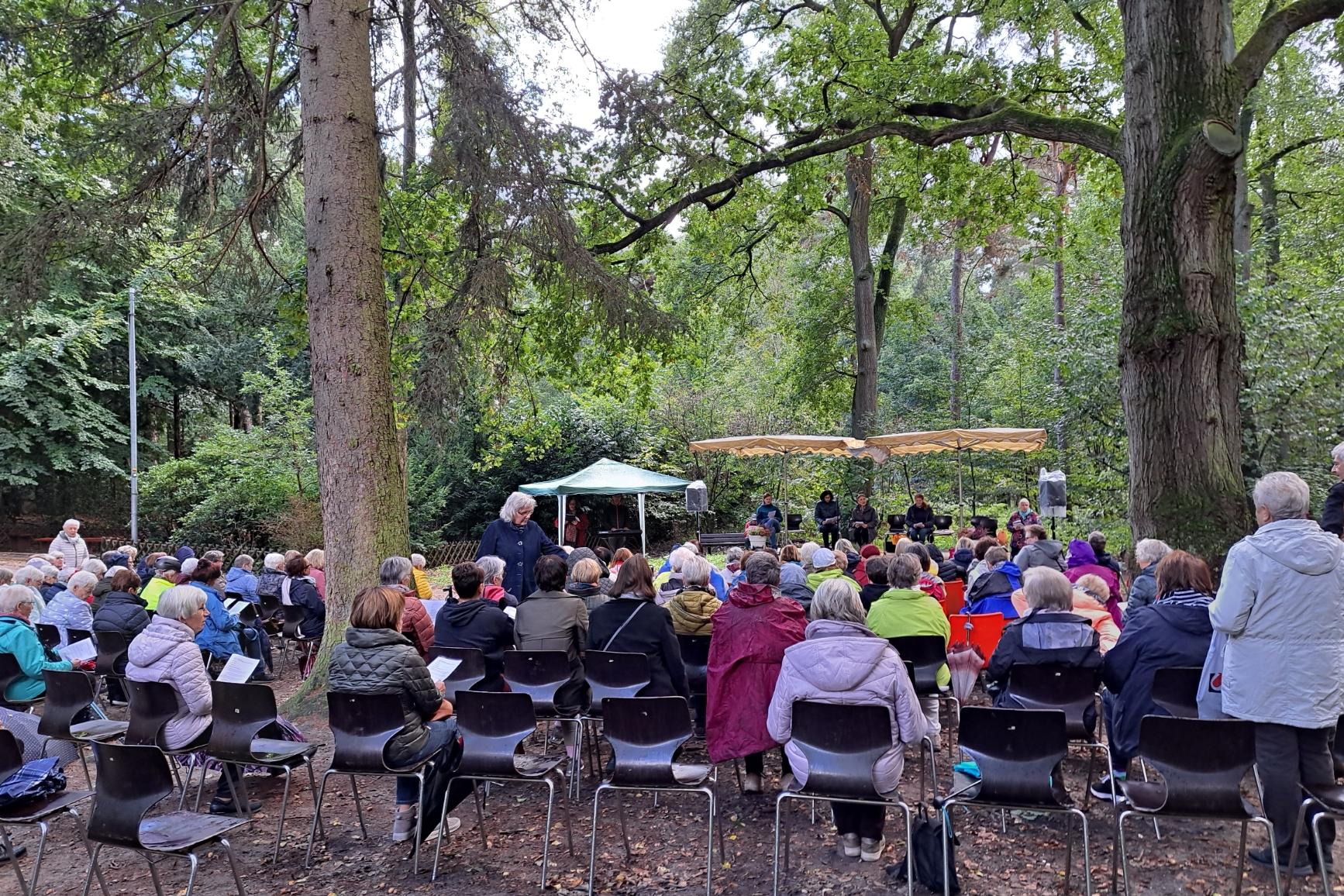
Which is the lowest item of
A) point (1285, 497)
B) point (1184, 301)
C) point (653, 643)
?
point (653, 643)

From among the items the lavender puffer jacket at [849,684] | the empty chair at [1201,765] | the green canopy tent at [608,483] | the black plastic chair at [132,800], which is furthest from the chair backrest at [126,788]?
the green canopy tent at [608,483]

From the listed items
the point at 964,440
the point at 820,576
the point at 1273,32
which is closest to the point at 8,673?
the point at 820,576

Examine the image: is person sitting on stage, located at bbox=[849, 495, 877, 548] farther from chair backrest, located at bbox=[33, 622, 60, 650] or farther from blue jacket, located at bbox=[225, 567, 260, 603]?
chair backrest, located at bbox=[33, 622, 60, 650]

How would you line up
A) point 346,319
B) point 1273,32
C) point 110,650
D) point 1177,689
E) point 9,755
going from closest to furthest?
1. point 9,755
2. point 1177,689
3. point 110,650
4. point 346,319
5. point 1273,32

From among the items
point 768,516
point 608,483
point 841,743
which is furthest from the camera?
point 768,516

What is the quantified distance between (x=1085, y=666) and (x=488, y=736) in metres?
2.91

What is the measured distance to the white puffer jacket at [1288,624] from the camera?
347cm

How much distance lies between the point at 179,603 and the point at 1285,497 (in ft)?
17.2

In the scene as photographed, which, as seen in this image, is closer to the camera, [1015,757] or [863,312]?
[1015,757]

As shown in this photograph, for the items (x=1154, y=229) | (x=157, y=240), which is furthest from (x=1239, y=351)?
(x=157, y=240)

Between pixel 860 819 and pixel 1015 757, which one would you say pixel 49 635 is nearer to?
pixel 860 819

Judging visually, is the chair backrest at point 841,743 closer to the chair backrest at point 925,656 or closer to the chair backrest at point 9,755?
the chair backrest at point 925,656

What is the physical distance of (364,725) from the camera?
4023 mm

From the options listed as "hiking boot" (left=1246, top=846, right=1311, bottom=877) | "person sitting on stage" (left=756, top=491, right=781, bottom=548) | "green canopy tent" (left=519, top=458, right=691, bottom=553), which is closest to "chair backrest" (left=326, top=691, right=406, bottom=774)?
"hiking boot" (left=1246, top=846, right=1311, bottom=877)
